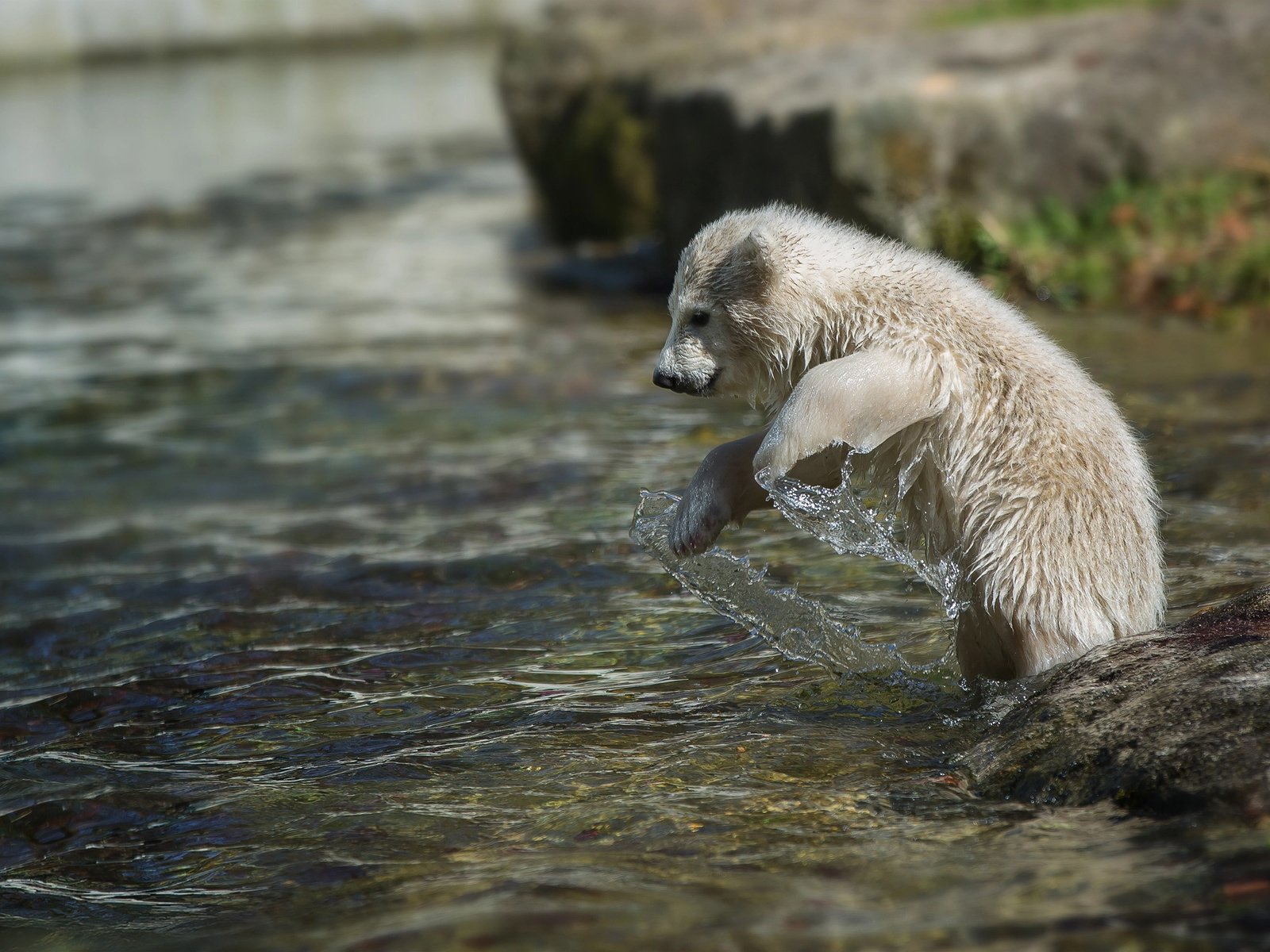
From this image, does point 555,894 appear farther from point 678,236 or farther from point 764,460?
point 678,236

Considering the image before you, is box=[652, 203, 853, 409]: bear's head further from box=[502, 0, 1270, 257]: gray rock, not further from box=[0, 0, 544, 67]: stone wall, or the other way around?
box=[0, 0, 544, 67]: stone wall

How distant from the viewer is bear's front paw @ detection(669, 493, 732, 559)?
489 cm

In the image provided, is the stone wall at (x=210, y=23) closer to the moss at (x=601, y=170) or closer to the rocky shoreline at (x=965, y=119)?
the moss at (x=601, y=170)

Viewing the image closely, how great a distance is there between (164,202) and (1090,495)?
635 inches

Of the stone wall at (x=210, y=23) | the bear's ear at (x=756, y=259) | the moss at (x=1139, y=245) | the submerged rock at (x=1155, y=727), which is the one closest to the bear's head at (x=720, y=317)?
the bear's ear at (x=756, y=259)

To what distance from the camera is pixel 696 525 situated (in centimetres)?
491

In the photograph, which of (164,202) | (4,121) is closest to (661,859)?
(164,202)

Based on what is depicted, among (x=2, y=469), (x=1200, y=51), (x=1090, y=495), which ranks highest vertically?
(x=1200, y=51)

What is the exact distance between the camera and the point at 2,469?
345 inches

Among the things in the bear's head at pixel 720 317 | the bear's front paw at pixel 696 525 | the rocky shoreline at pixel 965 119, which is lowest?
the bear's front paw at pixel 696 525

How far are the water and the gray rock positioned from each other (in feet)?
4.36

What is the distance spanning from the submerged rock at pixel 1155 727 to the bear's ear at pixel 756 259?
4.79 ft

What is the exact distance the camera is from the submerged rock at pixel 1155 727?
342 cm

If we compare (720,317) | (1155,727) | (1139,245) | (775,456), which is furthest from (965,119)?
(1155,727)
